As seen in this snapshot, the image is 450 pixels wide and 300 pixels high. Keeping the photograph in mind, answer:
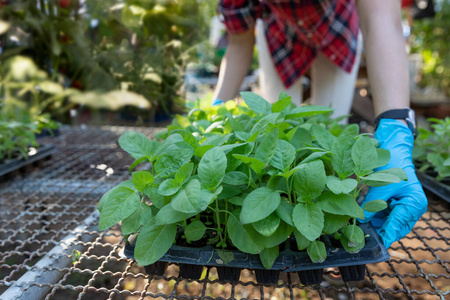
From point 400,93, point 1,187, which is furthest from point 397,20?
point 1,187

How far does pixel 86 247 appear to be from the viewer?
101 cm

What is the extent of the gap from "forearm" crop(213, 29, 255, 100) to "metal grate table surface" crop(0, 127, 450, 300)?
0.47 metres

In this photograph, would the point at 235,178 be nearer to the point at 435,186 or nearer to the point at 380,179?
the point at 380,179

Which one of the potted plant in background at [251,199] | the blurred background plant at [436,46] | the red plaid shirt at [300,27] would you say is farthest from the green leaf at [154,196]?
the blurred background plant at [436,46]

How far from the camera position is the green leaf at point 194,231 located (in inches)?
23.0

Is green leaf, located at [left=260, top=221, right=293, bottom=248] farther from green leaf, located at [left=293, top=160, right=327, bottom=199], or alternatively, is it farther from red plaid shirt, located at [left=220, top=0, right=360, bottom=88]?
red plaid shirt, located at [left=220, top=0, right=360, bottom=88]

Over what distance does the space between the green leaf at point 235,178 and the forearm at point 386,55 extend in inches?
21.3

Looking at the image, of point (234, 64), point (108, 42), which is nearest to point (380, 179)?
point (234, 64)

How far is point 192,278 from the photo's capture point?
600mm

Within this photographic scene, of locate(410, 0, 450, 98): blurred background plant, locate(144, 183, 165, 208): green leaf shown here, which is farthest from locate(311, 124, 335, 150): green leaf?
locate(410, 0, 450, 98): blurred background plant

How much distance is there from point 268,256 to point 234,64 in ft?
4.06

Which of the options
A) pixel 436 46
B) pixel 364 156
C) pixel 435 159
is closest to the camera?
pixel 364 156

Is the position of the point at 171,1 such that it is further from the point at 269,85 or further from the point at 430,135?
the point at 430,135

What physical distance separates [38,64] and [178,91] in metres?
0.71
